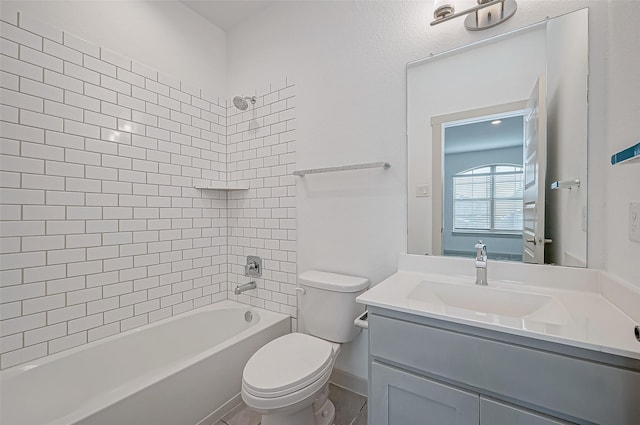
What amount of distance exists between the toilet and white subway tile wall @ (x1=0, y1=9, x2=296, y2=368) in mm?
399

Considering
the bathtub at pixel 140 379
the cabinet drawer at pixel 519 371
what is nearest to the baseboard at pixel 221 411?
the bathtub at pixel 140 379

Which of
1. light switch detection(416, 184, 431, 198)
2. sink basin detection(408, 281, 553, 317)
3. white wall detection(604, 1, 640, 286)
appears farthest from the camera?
light switch detection(416, 184, 431, 198)

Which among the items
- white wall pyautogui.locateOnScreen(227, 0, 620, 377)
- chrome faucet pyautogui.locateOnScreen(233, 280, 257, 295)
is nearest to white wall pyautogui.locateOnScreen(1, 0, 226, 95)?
white wall pyautogui.locateOnScreen(227, 0, 620, 377)

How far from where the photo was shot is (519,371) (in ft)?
2.65

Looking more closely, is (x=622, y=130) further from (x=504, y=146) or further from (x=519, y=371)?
(x=519, y=371)

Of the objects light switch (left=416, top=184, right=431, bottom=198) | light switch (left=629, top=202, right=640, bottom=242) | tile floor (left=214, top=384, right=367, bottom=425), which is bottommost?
tile floor (left=214, top=384, right=367, bottom=425)

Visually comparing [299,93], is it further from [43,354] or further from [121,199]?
[43,354]

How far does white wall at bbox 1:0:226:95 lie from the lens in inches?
58.5

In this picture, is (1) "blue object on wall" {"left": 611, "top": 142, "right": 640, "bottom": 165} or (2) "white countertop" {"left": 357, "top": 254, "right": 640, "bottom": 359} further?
(2) "white countertop" {"left": 357, "top": 254, "right": 640, "bottom": 359}

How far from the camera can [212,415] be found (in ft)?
4.99

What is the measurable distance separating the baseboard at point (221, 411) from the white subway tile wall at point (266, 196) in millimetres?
619

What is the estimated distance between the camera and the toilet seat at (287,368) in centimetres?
114

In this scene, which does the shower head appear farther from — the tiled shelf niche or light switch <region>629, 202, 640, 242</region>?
light switch <region>629, 202, 640, 242</region>

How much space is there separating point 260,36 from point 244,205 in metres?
1.38
